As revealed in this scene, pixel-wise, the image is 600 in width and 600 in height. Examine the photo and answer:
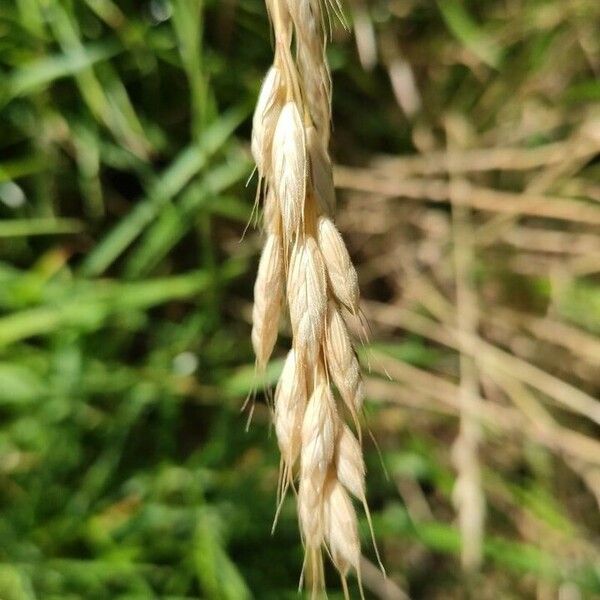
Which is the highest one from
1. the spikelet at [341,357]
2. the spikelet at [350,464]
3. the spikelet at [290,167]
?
the spikelet at [290,167]

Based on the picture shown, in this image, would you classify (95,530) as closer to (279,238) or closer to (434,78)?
(279,238)

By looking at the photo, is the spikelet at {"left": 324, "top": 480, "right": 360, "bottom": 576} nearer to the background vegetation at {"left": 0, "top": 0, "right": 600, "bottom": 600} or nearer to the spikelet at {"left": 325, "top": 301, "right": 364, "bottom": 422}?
the spikelet at {"left": 325, "top": 301, "right": 364, "bottom": 422}

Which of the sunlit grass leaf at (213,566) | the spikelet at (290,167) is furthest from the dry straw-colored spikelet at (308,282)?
the sunlit grass leaf at (213,566)

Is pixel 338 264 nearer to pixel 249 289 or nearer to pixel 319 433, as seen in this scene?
pixel 319 433

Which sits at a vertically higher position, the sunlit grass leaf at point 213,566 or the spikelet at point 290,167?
the spikelet at point 290,167

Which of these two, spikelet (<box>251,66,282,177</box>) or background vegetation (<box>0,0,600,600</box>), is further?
background vegetation (<box>0,0,600,600</box>)

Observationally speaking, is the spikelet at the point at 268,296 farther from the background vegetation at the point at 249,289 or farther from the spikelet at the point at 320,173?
the background vegetation at the point at 249,289

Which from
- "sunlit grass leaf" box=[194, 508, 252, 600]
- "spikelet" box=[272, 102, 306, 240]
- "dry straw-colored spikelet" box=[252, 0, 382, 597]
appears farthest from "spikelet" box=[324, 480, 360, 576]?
"sunlit grass leaf" box=[194, 508, 252, 600]
